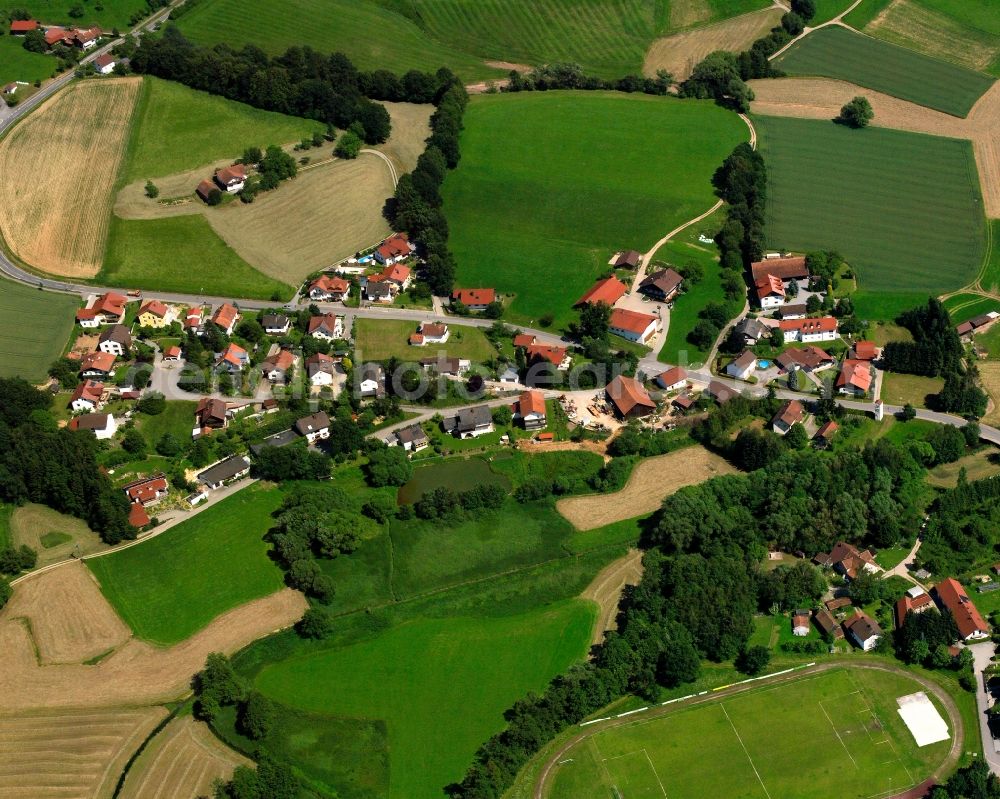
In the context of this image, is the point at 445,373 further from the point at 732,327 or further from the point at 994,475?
the point at 994,475

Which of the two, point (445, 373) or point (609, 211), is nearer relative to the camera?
point (445, 373)

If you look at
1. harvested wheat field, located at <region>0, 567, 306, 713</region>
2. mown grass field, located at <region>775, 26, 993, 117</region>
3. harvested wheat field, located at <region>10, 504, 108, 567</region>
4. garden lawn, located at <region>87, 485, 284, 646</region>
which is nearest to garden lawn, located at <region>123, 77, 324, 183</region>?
harvested wheat field, located at <region>10, 504, 108, 567</region>

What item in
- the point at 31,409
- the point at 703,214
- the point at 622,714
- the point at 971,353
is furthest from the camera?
the point at 703,214

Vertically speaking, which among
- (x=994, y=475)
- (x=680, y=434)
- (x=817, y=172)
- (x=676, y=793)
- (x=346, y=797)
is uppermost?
(x=817, y=172)

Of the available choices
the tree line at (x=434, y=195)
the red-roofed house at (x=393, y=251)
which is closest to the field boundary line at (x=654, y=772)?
the tree line at (x=434, y=195)

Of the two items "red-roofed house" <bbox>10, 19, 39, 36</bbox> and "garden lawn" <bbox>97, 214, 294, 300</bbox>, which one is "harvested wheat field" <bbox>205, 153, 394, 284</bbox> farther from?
"red-roofed house" <bbox>10, 19, 39, 36</bbox>

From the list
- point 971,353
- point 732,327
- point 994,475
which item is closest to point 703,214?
point 732,327
